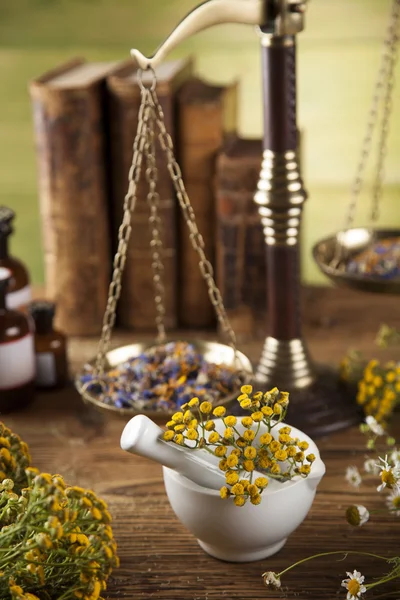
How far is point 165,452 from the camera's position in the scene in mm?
981

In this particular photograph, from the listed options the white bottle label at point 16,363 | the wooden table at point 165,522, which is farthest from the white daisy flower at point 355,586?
the white bottle label at point 16,363

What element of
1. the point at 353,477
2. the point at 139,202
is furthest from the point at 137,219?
the point at 353,477

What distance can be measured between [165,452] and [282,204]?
1.48 ft

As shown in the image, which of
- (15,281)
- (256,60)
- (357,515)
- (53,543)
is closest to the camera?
(53,543)

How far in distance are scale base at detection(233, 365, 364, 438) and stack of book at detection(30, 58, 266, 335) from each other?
11.5 inches

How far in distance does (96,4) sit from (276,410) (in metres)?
1.35

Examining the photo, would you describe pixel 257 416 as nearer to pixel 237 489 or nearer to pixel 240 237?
pixel 237 489

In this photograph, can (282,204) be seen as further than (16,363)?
No

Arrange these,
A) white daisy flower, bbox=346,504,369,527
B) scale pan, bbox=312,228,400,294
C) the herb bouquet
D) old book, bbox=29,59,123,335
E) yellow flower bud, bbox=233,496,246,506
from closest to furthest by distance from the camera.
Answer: the herb bouquet → yellow flower bud, bbox=233,496,246,506 → white daisy flower, bbox=346,504,369,527 → scale pan, bbox=312,228,400,294 → old book, bbox=29,59,123,335

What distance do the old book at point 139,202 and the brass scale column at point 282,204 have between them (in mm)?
373

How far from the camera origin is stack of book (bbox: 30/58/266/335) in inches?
64.2

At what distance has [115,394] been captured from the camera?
120 cm

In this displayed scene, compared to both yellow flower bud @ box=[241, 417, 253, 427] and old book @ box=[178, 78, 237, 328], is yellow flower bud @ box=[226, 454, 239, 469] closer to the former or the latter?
yellow flower bud @ box=[241, 417, 253, 427]

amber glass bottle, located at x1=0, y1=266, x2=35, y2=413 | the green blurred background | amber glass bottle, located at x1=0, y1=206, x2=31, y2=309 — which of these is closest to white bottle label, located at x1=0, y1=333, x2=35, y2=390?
amber glass bottle, located at x1=0, y1=266, x2=35, y2=413
